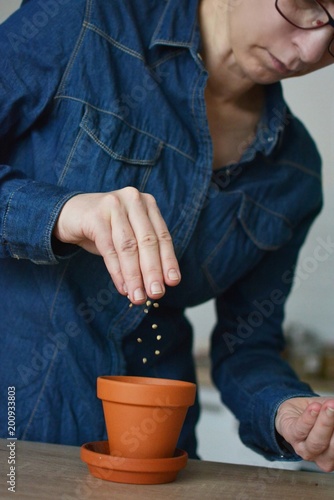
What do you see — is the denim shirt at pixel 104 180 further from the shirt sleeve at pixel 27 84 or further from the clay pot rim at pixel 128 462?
the clay pot rim at pixel 128 462

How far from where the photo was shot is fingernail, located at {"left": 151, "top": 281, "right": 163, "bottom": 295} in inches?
33.8

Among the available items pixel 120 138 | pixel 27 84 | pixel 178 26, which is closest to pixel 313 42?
pixel 178 26

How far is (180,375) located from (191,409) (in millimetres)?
83

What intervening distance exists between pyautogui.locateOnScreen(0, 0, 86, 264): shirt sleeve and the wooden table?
28 cm

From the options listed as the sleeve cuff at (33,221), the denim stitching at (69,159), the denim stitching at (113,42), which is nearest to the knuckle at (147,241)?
the sleeve cuff at (33,221)

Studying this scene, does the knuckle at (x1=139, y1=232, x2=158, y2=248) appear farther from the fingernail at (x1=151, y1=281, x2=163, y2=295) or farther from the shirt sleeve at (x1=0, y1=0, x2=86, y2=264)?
the shirt sleeve at (x1=0, y1=0, x2=86, y2=264)

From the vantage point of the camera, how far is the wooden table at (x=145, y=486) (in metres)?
0.84

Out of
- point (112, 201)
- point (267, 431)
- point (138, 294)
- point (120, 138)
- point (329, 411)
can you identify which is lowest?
point (267, 431)

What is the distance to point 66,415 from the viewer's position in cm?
123

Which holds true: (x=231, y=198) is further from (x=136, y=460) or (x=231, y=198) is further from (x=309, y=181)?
(x=136, y=460)

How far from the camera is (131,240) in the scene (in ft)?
2.90

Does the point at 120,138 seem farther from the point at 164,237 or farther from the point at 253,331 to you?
the point at 253,331

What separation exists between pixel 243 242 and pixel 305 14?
445 mm

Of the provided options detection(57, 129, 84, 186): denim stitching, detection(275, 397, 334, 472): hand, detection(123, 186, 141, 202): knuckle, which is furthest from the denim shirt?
detection(123, 186, 141, 202): knuckle
